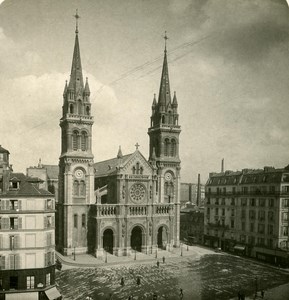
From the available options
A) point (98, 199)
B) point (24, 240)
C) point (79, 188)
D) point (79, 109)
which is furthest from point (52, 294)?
point (79, 109)

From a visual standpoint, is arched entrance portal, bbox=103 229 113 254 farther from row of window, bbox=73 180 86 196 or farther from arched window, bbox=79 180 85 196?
row of window, bbox=73 180 86 196

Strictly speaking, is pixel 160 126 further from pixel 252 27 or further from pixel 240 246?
pixel 252 27

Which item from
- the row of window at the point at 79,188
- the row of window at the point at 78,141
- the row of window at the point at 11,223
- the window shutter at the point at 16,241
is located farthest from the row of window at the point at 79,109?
the window shutter at the point at 16,241

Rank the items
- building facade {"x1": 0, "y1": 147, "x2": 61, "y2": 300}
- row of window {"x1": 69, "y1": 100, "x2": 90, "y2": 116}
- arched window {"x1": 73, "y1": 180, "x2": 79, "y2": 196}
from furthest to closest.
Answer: row of window {"x1": 69, "y1": 100, "x2": 90, "y2": 116}
arched window {"x1": 73, "y1": 180, "x2": 79, "y2": 196}
building facade {"x1": 0, "y1": 147, "x2": 61, "y2": 300}

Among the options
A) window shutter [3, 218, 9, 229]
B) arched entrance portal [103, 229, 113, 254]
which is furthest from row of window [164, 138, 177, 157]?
window shutter [3, 218, 9, 229]

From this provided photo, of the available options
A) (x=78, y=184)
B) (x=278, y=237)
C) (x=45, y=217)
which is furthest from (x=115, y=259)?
(x=278, y=237)

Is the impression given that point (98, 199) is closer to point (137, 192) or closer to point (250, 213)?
point (137, 192)
